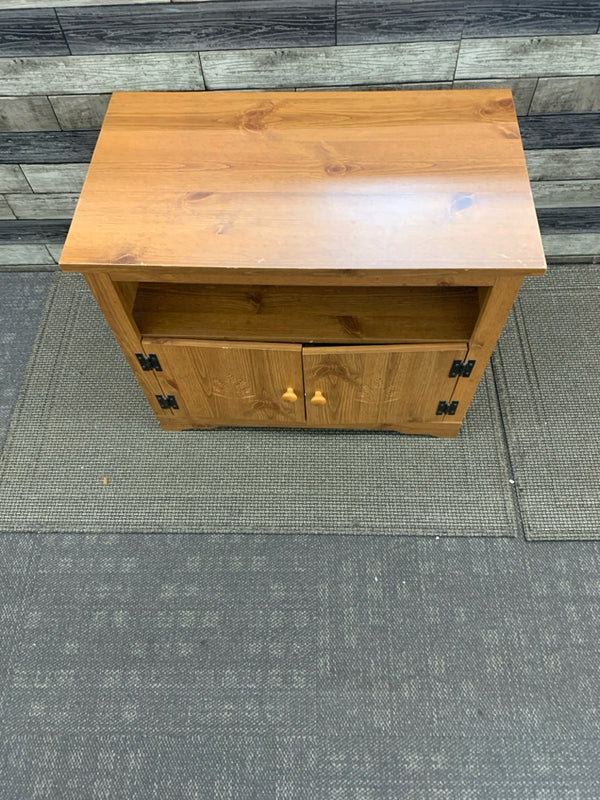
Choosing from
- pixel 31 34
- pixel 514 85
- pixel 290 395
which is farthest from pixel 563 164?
pixel 31 34

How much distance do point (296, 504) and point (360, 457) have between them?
18cm

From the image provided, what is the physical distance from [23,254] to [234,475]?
2.85 ft

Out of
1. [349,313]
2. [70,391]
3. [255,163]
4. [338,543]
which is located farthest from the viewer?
[70,391]

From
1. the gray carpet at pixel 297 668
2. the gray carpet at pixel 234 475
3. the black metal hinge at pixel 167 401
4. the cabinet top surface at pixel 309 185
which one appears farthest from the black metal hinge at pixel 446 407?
the black metal hinge at pixel 167 401

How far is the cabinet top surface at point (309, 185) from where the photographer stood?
865mm

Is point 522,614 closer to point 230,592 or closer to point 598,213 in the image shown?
point 230,592

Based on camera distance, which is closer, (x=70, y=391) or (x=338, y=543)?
(x=338, y=543)

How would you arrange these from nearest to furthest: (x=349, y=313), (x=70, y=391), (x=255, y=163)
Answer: (x=255, y=163)
(x=349, y=313)
(x=70, y=391)

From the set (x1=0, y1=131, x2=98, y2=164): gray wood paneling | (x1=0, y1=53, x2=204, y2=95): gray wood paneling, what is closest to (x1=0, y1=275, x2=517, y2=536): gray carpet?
(x1=0, y1=131, x2=98, y2=164): gray wood paneling

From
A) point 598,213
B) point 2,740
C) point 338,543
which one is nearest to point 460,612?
point 338,543

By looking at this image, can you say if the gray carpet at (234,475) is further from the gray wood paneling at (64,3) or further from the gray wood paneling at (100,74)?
the gray wood paneling at (64,3)

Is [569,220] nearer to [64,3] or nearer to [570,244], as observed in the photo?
[570,244]

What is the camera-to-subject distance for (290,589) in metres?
1.15

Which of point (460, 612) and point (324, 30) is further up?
point (324, 30)
